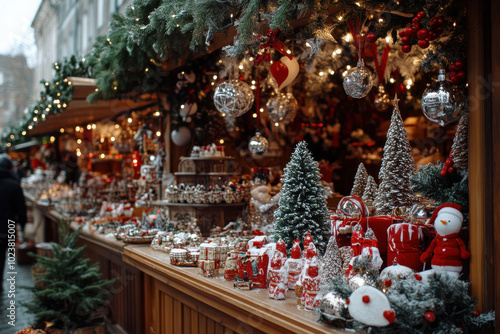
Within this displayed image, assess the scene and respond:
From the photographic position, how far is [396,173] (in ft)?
8.54

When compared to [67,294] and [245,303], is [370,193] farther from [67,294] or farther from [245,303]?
[67,294]

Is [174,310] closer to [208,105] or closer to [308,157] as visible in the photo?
[308,157]

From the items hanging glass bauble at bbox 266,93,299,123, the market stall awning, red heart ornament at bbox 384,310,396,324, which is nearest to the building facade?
the market stall awning

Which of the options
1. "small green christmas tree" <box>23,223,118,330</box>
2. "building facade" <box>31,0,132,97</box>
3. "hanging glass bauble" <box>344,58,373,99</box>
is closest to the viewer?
"hanging glass bauble" <box>344,58,373,99</box>

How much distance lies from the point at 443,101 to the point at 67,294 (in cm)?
357

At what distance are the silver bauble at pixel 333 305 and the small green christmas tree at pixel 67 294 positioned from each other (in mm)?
2981

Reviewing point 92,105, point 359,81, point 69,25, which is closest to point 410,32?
point 359,81

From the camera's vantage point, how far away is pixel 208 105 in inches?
213

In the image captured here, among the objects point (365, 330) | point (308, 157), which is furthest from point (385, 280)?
point (308, 157)

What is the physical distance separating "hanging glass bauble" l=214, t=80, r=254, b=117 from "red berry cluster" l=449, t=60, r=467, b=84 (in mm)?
1636

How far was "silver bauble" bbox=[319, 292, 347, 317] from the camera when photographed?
1.71 m

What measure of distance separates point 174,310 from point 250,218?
118 cm

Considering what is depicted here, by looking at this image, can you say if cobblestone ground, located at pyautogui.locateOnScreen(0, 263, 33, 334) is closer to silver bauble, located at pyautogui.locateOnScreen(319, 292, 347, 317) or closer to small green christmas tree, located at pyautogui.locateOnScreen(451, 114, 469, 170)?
silver bauble, located at pyautogui.locateOnScreen(319, 292, 347, 317)

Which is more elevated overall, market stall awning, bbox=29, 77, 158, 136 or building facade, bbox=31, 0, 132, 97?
building facade, bbox=31, 0, 132, 97
